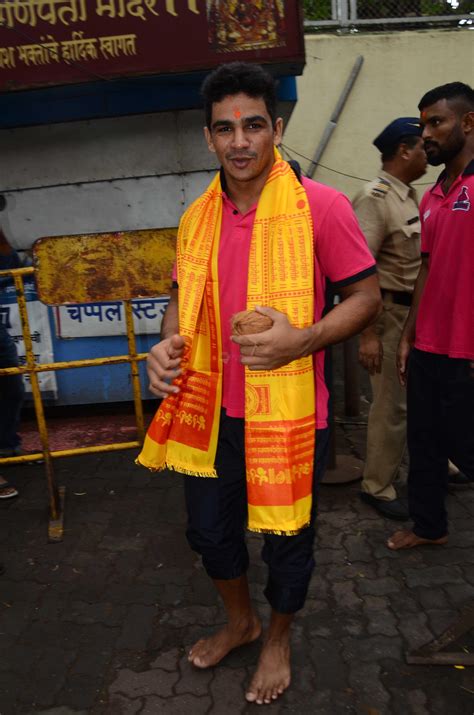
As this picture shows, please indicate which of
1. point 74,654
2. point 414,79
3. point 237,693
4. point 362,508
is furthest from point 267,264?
point 414,79

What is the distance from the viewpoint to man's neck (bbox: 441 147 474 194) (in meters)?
2.64

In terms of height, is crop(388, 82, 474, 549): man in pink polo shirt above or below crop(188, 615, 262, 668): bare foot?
above

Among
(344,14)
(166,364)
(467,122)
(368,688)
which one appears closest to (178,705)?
(368,688)

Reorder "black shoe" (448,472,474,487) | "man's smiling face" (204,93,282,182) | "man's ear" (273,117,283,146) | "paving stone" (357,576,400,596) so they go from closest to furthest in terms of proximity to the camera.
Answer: "man's smiling face" (204,93,282,182) → "man's ear" (273,117,283,146) → "paving stone" (357,576,400,596) → "black shoe" (448,472,474,487)

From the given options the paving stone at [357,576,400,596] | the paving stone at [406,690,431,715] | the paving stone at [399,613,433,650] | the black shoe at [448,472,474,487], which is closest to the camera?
the paving stone at [406,690,431,715]

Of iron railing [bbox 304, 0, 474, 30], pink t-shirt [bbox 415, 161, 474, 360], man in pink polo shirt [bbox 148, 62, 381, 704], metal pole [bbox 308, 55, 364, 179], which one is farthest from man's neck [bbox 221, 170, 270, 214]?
iron railing [bbox 304, 0, 474, 30]

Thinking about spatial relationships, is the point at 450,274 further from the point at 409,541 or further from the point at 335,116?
the point at 335,116

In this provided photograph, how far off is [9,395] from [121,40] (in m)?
2.39

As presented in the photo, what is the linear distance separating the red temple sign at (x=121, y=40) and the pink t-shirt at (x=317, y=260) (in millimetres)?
2301

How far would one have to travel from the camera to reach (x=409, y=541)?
122 inches

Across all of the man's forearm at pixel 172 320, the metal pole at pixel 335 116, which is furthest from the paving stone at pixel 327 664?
the metal pole at pixel 335 116

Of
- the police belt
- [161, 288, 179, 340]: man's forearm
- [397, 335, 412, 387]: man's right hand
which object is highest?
[161, 288, 179, 340]: man's forearm

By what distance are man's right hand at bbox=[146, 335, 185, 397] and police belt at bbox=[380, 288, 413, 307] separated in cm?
172

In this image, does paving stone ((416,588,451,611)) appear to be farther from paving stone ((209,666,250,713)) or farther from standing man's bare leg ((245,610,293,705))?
paving stone ((209,666,250,713))
